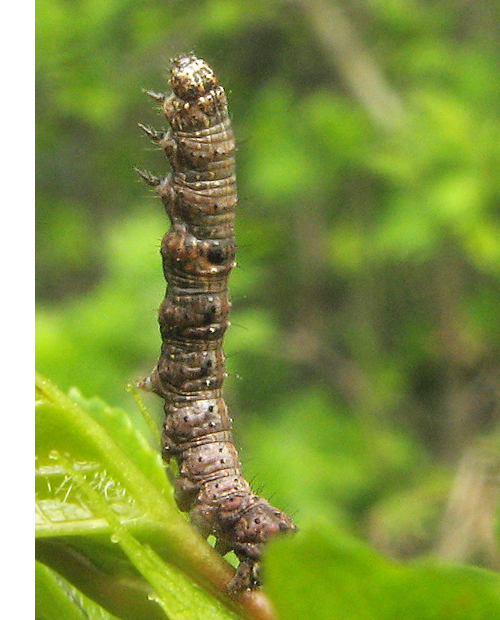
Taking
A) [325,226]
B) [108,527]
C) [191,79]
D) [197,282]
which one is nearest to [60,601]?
[108,527]

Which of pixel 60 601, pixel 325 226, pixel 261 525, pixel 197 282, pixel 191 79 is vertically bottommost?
pixel 60 601

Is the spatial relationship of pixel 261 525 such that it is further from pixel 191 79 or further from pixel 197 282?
pixel 191 79

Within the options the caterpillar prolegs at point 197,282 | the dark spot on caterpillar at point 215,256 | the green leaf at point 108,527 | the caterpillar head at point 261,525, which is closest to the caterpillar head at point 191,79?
the caterpillar prolegs at point 197,282

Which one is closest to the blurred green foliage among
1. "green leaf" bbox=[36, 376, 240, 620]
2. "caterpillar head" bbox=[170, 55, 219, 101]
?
"caterpillar head" bbox=[170, 55, 219, 101]

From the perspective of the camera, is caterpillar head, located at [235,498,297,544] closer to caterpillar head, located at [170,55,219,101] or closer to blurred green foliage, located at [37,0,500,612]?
caterpillar head, located at [170,55,219,101]

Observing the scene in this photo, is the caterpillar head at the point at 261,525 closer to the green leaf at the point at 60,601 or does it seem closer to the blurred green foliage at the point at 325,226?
the green leaf at the point at 60,601
